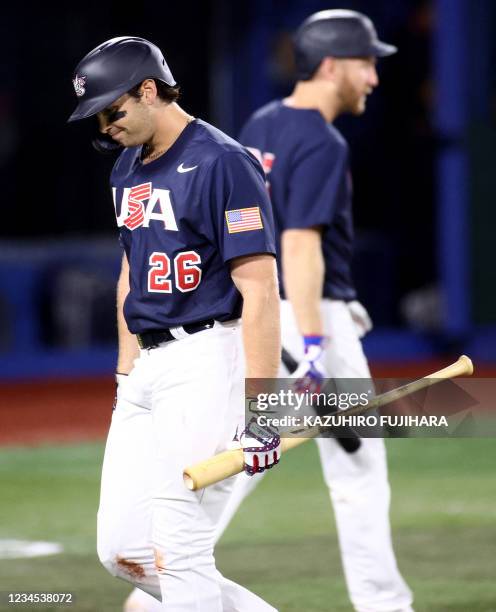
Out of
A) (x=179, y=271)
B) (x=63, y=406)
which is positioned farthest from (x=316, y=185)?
(x=63, y=406)

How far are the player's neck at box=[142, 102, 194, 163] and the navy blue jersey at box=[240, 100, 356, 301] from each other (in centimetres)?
117

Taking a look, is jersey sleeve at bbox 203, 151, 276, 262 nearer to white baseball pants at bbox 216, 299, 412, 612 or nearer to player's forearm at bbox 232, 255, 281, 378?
player's forearm at bbox 232, 255, 281, 378

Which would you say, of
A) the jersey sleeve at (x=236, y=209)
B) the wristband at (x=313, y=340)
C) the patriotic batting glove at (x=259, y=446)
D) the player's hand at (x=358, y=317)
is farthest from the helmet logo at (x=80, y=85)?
the player's hand at (x=358, y=317)

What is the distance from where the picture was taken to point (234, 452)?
4.05 metres

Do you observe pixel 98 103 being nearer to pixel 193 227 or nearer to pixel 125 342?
pixel 193 227

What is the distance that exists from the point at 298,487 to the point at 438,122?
20.1ft

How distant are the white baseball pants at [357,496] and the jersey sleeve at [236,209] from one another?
1287 mm

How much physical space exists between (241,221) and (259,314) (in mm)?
272

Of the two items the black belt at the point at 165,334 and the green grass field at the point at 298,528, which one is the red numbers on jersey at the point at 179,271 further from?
the green grass field at the point at 298,528

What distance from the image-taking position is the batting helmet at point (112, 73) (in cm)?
419

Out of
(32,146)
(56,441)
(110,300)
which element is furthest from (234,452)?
(32,146)

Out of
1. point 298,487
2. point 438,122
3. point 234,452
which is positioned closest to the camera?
point 234,452

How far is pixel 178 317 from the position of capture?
426cm

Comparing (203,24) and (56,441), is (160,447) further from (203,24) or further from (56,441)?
(203,24)
